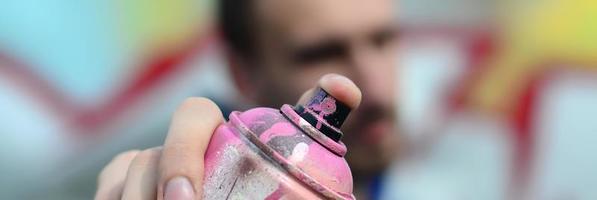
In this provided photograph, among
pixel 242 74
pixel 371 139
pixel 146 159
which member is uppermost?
pixel 146 159

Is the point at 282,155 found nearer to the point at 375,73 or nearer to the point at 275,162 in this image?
the point at 275,162

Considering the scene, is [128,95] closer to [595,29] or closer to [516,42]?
[516,42]

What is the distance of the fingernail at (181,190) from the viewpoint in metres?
0.54

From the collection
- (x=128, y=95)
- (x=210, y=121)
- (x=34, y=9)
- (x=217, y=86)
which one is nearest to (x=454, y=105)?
(x=217, y=86)

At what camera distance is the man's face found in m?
1.35

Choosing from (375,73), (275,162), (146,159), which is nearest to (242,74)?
(375,73)

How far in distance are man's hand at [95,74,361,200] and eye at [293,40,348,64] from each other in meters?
0.69

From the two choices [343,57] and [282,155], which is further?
[343,57]

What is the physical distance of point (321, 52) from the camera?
1362 millimetres

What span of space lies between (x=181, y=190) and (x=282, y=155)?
73mm

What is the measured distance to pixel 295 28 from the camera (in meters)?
1.34

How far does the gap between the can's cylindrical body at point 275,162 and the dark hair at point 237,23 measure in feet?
2.66

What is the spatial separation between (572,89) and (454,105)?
23 centimetres

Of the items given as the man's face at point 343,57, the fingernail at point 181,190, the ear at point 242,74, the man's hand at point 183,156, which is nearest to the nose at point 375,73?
the man's face at point 343,57
